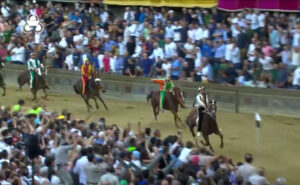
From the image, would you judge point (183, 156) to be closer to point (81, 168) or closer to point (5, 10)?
point (81, 168)

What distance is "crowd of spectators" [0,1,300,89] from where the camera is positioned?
73.4 ft

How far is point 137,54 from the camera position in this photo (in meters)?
24.9

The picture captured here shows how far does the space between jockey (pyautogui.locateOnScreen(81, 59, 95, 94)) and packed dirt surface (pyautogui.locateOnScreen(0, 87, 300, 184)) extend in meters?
1.02

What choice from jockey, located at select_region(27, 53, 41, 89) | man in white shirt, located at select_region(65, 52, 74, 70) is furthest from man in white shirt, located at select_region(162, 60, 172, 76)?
jockey, located at select_region(27, 53, 41, 89)

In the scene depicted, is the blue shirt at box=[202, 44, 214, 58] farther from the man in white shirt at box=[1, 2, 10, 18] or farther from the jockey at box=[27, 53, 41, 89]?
the man in white shirt at box=[1, 2, 10, 18]

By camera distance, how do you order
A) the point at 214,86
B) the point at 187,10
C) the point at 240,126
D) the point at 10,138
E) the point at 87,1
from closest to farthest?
the point at 10,138, the point at 240,126, the point at 214,86, the point at 187,10, the point at 87,1

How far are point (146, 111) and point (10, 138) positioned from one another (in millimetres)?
9500

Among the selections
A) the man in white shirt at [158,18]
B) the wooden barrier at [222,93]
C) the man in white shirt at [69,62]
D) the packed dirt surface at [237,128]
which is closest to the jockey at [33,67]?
the packed dirt surface at [237,128]

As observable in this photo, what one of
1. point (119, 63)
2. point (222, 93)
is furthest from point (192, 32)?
point (222, 93)

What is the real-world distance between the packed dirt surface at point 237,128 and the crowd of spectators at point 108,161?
11.6 ft

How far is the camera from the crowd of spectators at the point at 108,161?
38.4 feet

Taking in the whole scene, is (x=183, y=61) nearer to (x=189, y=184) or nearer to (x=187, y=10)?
(x=187, y=10)

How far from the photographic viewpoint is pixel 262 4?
2531 cm

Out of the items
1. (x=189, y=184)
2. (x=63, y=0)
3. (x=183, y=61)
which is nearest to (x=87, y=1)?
(x=63, y=0)
